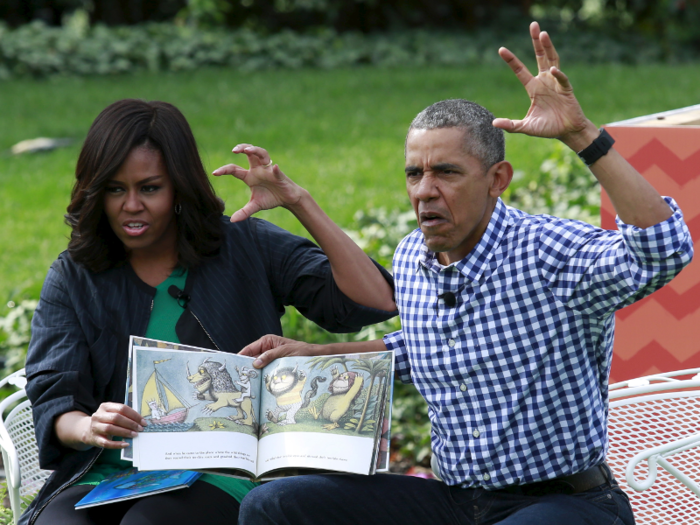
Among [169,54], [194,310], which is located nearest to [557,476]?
[194,310]

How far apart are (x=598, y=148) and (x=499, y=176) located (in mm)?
387

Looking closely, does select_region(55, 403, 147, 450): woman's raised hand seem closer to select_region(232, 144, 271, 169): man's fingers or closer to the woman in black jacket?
the woman in black jacket

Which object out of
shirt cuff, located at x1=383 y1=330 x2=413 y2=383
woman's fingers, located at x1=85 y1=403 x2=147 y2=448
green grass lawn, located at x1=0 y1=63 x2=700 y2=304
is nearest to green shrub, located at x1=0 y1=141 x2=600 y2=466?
green grass lawn, located at x1=0 y1=63 x2=700 y2=304

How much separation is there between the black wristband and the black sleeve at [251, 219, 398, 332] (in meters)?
0.99

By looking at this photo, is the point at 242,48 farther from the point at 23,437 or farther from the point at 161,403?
the point at 161,403

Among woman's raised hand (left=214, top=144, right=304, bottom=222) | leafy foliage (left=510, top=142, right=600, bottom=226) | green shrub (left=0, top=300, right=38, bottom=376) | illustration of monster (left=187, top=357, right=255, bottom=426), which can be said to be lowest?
green shrub (left=0, top=300, right=38, bottom=376)

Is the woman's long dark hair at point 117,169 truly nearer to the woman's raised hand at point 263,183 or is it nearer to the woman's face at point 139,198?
the woman's face at point 139,198

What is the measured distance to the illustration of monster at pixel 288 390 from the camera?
241 cm

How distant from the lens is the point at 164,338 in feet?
9.06

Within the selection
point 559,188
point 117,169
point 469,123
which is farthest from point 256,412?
point 559,188

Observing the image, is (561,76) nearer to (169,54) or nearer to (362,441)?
(362,441)

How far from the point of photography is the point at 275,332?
9.38ft

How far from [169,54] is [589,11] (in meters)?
9.13

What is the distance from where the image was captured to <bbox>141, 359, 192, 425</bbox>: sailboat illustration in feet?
7.71
